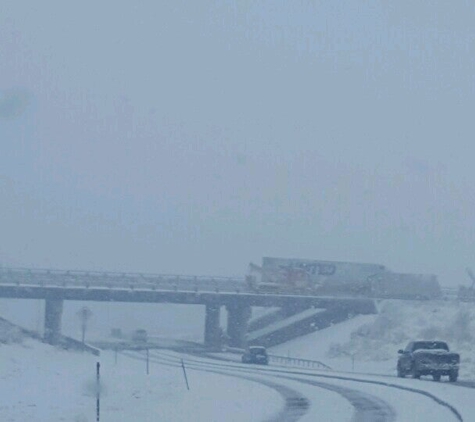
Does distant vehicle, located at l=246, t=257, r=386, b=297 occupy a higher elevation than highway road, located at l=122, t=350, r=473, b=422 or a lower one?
higher

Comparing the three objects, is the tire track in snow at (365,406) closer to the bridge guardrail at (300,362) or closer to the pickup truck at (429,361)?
the pickup truck at (429,361)

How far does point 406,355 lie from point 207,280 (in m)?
46.3

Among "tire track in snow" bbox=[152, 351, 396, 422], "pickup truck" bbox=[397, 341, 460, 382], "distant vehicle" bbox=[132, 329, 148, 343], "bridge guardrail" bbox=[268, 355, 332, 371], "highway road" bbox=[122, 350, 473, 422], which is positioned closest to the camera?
"tire track in snow" bbox=[152, 351, 396, 422]

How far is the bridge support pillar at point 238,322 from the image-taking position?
285ft

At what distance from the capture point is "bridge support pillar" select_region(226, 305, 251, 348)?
8694cm

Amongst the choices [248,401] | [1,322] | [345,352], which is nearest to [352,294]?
[345,352]

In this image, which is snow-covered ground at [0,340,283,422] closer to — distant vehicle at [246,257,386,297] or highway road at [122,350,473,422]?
highway road at [122,350,473,422]

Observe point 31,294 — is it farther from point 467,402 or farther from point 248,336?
point 467,402

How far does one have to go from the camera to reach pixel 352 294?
311ft

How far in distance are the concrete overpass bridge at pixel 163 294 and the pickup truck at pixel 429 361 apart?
3998 cm

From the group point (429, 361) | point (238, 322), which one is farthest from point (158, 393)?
point (238, 322)

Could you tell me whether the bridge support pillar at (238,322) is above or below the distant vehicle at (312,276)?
below

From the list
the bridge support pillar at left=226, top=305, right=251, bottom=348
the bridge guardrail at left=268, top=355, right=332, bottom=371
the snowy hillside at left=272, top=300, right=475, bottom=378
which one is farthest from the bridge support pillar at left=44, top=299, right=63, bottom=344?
the snowy hillside at left=272, top=300, right=475, bottom=378

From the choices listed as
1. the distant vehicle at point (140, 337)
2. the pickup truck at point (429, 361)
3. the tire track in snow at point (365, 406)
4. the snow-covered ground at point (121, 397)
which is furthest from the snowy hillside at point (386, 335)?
the tire track in snow at point (365, 406)
